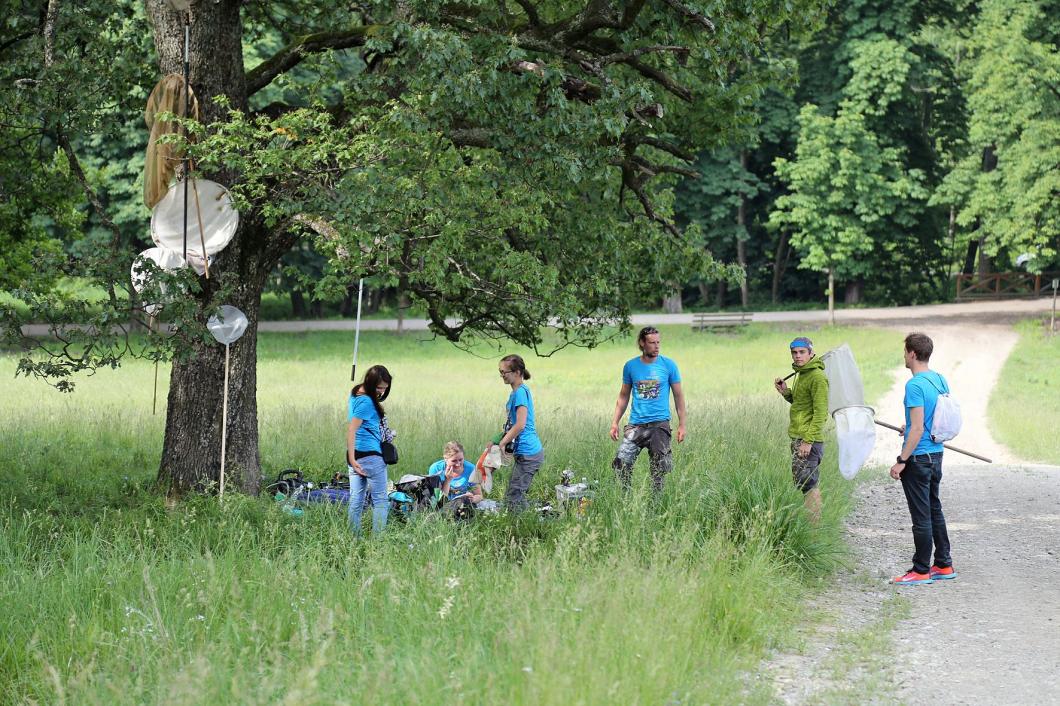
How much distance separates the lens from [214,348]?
39.8 feet

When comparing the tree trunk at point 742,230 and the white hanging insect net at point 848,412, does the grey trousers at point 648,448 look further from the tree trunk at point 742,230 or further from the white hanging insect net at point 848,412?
the tree trunk at point 742,230

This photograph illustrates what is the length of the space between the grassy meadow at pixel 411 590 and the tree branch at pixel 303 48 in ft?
14.7

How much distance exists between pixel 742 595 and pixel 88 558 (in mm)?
4409

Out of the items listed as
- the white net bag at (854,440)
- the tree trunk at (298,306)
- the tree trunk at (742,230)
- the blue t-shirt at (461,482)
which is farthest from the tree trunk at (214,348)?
the tree trunk at (742,230)

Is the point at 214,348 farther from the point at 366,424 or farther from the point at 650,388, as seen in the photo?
the point at 650,388

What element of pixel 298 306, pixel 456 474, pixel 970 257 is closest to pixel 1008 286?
pixel 970 257

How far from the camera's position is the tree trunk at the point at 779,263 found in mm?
49912

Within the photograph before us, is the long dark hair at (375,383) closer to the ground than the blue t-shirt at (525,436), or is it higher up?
higher up

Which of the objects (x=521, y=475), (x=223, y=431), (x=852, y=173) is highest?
(x=852, y=173)

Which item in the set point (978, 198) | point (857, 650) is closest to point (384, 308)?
point (978, 198)

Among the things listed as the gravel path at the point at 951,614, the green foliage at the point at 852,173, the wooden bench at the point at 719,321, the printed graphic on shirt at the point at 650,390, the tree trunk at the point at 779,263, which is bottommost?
Result: the gravel path at the point at 951,614

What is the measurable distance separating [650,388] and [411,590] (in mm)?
4212

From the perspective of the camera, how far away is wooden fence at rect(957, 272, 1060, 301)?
46.0 meters

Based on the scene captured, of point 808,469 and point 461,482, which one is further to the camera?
point 461,482
